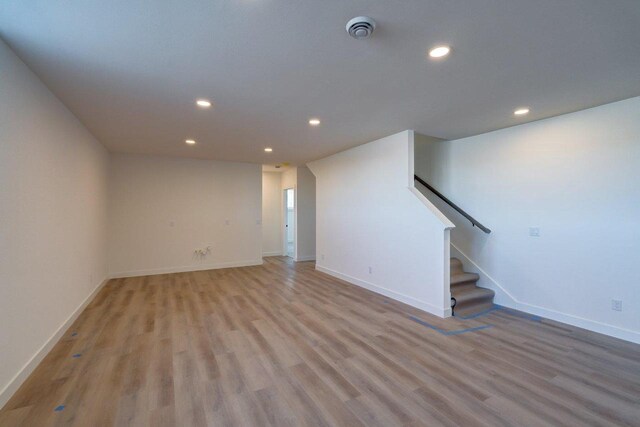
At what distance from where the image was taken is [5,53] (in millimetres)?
1990

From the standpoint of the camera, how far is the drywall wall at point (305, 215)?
7568 mm

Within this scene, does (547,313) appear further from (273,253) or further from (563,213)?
(273,253)

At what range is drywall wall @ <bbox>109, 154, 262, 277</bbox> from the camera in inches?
227

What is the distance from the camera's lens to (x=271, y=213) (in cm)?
851

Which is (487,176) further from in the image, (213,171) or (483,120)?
(213,171)

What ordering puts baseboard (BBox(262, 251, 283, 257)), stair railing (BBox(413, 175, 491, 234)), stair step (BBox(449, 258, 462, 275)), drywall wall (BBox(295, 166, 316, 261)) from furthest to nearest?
baseboard (BBox(262, 251, 283, 257)) < drywall wall (BBox(295, 166, 316, 261)) < stair step (BBox(449, 258, 462, 275)) < stair railing (BBox(413, 175, 491, 234))

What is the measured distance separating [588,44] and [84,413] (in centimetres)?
440

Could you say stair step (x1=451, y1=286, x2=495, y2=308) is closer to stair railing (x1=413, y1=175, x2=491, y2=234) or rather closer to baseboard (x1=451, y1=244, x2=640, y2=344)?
baseboard (x1=451, y1=244, x2=640, y2=344)

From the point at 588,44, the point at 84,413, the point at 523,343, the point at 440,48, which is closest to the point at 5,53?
the point at 84,413

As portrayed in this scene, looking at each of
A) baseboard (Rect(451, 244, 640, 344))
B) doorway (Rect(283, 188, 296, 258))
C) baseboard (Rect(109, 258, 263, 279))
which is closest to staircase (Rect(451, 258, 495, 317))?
baseboard (Rect(451, 244, 640, 344))

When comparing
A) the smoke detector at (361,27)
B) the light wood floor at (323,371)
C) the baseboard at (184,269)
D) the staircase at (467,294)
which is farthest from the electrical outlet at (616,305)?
the baseboard at (184,269)

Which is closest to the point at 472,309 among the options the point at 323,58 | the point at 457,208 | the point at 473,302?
the point at 473,302

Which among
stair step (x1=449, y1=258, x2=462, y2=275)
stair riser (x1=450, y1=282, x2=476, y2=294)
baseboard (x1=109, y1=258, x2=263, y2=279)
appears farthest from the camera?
baseboard (x1=109, y1=258, x2=263, y2=279)

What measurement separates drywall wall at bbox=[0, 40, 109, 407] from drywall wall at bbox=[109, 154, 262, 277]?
208 centimetres
